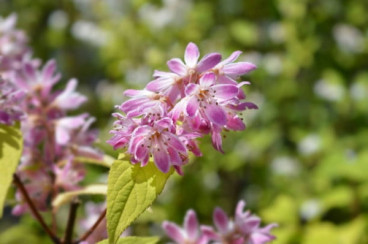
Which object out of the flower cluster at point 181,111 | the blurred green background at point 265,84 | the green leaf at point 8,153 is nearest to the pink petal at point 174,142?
the flower cluster at point 181,111

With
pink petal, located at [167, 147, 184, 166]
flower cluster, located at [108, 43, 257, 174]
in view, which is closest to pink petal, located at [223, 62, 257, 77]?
flower cluster, located at [108, 43, 257, 174]

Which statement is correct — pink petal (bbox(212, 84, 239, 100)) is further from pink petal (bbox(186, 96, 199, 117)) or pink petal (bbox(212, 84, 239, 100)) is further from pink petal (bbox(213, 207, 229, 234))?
pink petal (bbox(213, 207, 229, 234))

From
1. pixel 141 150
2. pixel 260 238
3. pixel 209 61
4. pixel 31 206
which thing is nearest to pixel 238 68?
pixel 209 61

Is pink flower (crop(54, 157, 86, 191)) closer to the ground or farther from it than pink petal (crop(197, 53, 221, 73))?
closer to the ground

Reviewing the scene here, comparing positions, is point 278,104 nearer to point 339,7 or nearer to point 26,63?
point 339,7

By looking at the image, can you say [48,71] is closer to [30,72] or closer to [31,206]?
[30,72]
